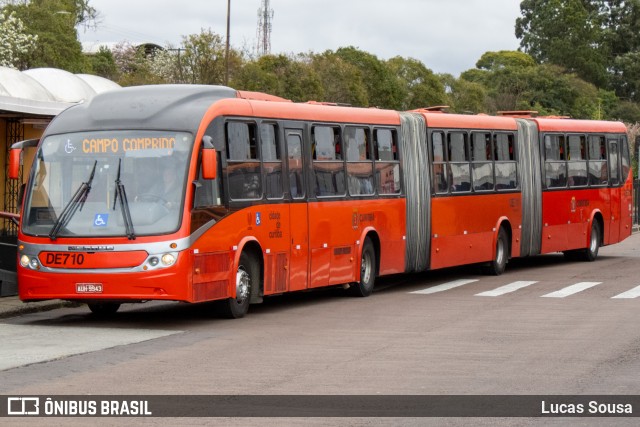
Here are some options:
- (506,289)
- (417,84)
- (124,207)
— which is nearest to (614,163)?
(506,289)

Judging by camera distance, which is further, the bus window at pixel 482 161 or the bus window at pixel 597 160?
the bus window at pixel 597 160

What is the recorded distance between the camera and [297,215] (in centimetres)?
2125

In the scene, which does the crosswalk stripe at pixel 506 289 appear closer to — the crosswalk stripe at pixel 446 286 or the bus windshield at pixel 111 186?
the crosswalk stripe at pixel 446 286

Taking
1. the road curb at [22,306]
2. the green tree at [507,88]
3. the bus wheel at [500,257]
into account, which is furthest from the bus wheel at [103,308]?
the green tree at [507,88]

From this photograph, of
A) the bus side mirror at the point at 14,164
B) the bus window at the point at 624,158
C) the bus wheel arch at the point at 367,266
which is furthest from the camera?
the bus window at the point at 624,158

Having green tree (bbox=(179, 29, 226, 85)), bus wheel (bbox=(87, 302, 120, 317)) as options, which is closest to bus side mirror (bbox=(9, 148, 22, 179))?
bus wheel (bbox=(87, 302, 120, 317))

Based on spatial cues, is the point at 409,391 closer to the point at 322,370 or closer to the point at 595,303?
the point at 322,370

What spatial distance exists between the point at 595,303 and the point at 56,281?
320 inches

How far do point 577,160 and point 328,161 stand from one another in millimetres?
11879

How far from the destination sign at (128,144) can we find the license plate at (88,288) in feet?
5.63

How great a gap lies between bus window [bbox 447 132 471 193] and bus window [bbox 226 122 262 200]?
7.96 m

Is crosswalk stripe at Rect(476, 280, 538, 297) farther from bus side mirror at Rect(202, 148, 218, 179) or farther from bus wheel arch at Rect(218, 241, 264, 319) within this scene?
bus side mirror at Rect(202, 148, 218, 179)

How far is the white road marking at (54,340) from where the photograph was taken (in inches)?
587

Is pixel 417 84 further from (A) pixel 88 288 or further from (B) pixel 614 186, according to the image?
(A) pixel 88 288
